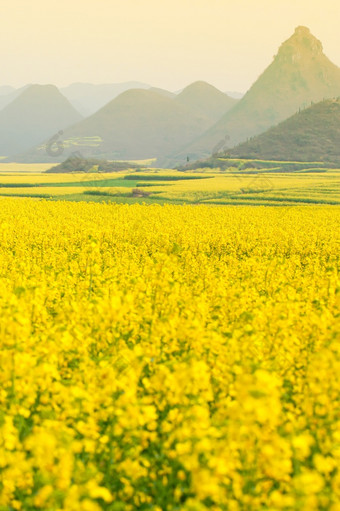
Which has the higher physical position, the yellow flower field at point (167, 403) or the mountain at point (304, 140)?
the mountain at point (304, 140)

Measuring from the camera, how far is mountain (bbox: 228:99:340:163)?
151 meters

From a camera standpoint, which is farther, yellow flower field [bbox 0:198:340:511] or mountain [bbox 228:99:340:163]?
mountain [bbox 228:99:340:163]

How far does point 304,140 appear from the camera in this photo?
516ft

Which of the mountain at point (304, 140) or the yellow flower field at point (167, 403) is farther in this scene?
the mountain at point (304, 140)

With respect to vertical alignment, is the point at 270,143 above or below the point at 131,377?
above

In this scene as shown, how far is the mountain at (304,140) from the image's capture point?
151250 millimetres

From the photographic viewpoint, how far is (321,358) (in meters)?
6.43

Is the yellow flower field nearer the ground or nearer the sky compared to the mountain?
nearer the ground

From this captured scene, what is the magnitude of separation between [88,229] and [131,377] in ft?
73.8

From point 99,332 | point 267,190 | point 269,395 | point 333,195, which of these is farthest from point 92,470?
point 267,190

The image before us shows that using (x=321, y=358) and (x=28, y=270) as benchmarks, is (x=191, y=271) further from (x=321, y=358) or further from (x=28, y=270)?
(x=321, y=358)

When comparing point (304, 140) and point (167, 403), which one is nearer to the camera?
point (167, 403)

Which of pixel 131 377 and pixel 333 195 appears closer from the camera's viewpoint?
pixel 131 377

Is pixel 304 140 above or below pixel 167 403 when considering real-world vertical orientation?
above
